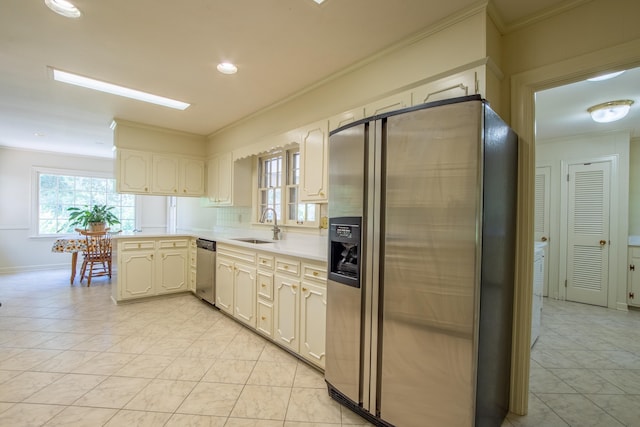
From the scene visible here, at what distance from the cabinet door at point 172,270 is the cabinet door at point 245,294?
148cm

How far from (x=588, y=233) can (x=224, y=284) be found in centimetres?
506

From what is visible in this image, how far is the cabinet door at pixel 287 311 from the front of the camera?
242 cm

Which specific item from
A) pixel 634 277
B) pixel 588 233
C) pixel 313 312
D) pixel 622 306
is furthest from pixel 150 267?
pixel 634 277

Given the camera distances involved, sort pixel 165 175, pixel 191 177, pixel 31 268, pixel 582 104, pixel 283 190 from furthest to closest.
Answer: pixel 31 268
pixel 191 177
pixel 165 175
pixel 283 190
pixel 582 104

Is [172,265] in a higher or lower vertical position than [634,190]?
lower

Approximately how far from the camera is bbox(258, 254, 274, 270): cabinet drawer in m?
2.69

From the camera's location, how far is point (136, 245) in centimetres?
388

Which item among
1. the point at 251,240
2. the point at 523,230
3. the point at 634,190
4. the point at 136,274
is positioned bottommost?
the point at 136,274

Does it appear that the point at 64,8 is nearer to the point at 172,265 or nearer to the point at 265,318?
the point at 265,318

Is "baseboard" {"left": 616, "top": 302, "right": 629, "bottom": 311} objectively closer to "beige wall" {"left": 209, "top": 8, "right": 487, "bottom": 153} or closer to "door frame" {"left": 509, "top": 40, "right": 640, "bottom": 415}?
"door frame" {"left": 509, "top": 40, "right": 640, "bottom": 415}

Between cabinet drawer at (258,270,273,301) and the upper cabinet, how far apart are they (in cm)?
258

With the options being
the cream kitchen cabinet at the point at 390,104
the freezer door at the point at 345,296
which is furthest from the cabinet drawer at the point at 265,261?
the cream kitchen cabinet at the point at 390,104

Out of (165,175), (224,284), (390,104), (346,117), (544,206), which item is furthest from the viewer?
(544,206)

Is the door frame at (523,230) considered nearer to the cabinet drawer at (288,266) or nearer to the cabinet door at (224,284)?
the cabinet drawer at (288,266)
